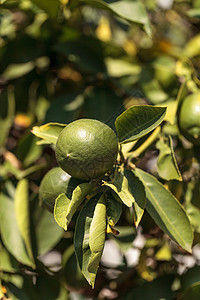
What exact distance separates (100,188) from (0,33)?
0.68 metres

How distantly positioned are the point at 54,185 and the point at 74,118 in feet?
1.33

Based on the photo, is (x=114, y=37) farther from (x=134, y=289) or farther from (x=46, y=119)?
(x=134, y=289)

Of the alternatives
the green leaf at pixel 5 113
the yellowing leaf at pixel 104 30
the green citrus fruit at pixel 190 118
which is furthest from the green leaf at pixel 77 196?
the yellowing leaf at pixel 104 30

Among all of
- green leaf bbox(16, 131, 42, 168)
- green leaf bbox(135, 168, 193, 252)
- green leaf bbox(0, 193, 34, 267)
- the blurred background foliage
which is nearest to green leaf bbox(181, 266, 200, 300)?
the blurred background foliage

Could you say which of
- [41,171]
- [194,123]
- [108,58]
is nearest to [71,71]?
[108,58]

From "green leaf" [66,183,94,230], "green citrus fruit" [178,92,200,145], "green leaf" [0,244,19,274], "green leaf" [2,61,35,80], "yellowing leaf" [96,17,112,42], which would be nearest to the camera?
"green leaf" [66,183,94,230]

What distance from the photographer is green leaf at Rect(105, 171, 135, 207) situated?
70 centimetres

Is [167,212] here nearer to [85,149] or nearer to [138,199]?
[138,199]

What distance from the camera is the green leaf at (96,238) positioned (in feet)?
2.23

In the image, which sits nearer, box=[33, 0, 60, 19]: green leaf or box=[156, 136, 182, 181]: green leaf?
box=[156, 136, 182, 181]: green leaf

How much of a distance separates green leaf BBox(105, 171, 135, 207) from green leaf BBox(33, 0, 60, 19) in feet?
1.89

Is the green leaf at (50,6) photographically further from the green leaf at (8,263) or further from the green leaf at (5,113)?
the green leaf at (8,263)

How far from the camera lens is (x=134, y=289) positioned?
1076 millimetres

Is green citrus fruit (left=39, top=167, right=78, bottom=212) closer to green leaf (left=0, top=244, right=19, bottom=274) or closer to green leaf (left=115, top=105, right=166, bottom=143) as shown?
green leaf (left=115, top=105, right=166, bottom=143)
